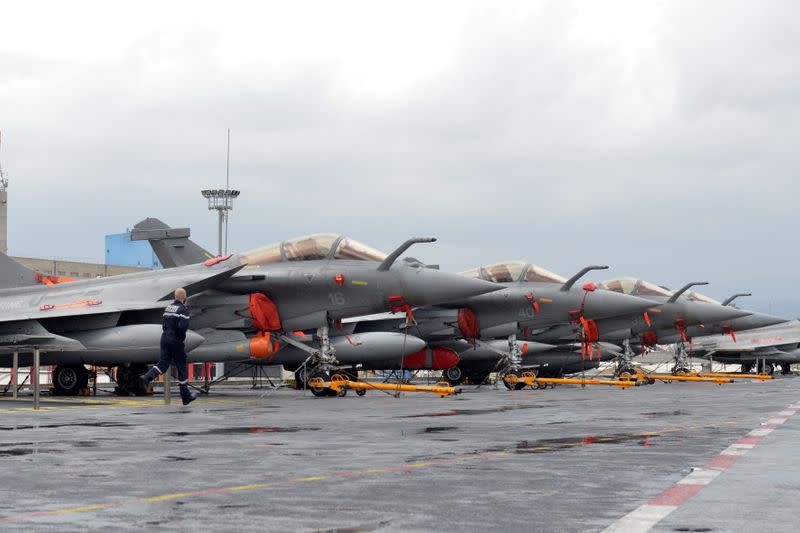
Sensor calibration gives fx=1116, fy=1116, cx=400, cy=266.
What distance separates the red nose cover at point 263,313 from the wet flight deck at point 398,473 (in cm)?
793

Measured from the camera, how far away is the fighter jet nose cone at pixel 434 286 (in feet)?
66.6

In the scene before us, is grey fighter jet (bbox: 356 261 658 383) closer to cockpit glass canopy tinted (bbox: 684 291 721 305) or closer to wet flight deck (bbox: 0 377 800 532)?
cockpit glass canopy tinted (bbox: 684 291 721 305)

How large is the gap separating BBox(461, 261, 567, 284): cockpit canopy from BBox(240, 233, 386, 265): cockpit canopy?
7732 mm

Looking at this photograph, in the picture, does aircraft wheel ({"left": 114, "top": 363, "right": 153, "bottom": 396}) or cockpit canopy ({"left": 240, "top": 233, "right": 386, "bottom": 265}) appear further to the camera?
aircraft wheel ({"left": 114, "top": 363, "right": 153, "bottom": 396})

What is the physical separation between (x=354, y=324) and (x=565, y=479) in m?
19.4

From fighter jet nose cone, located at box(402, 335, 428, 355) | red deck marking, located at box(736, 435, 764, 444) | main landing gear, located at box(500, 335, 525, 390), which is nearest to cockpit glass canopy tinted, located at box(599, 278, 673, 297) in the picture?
main landing gear, located at box(500, 335, 525, 390)

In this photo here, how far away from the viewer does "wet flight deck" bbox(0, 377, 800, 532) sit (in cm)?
503

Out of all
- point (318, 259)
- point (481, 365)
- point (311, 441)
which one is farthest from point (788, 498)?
point (481, 365)

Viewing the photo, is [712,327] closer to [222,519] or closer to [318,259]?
[318,259]

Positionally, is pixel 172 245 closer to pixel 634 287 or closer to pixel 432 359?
pixel 432 359

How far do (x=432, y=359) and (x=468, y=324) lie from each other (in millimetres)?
1189

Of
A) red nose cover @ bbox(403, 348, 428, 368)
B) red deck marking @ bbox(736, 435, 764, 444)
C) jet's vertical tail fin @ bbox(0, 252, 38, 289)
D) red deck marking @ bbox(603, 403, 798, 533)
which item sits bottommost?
red deck marking @ bbox(603, 403, 798, 533)

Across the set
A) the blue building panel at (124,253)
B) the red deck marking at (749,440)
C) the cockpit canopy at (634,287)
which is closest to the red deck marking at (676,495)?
the red deck marking at (749,440)

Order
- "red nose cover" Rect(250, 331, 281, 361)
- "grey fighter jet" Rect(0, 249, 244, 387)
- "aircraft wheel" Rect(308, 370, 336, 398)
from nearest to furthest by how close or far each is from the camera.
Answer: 1. "grey fighter jet" Rect(0, 249, 244, 387)
2. "aircraft wheel" Rect(308, 370, 336, 398)
3. "red nose cover" Rect(250, 331, 281, 361)
